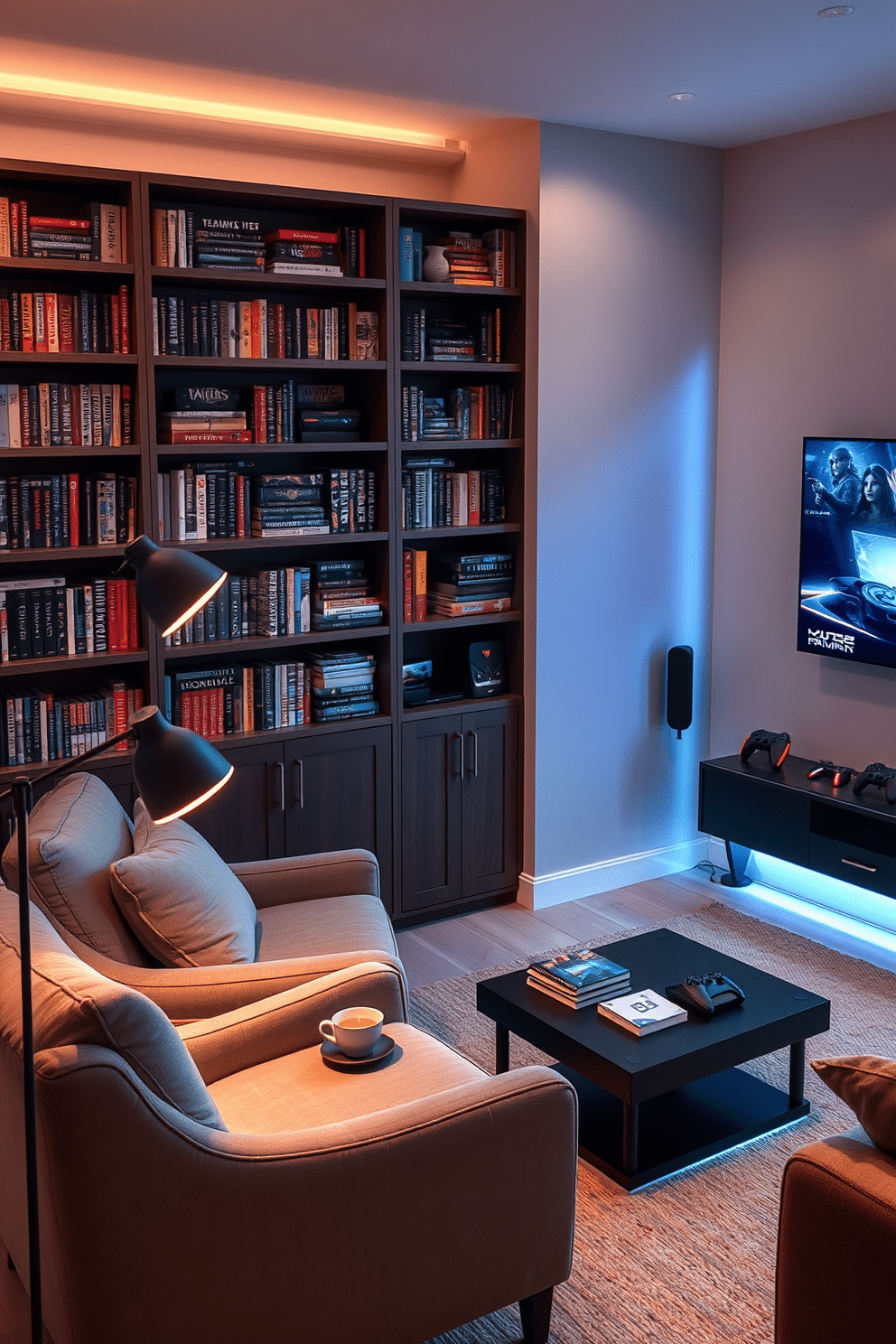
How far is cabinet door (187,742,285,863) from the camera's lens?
4047 mm

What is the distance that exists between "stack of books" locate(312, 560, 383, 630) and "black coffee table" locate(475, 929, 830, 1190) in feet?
4.94

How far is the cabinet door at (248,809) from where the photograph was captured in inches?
159

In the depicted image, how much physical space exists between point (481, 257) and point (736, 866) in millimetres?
2530

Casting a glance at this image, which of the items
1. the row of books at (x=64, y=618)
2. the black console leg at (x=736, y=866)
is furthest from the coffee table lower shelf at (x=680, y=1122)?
the row of books at (x=64, y=618)

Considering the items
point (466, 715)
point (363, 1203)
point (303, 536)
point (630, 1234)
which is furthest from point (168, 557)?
point (466, 715)

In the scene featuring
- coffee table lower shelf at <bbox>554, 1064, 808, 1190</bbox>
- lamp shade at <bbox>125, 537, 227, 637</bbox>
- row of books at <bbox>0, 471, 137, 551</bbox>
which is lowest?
coffee table lower shelf at <bbox>554, 1064, 808, 1190</bbox>

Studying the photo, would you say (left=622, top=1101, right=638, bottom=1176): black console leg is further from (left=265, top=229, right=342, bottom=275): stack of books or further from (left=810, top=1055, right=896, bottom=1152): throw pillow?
(left=265, top=229, right=342, bottom=275): stack of books

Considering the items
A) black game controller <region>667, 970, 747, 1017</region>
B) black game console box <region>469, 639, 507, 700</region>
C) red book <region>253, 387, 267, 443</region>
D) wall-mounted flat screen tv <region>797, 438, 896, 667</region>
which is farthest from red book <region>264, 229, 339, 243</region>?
black game controller <region>667, 970, 747, 1017</region>

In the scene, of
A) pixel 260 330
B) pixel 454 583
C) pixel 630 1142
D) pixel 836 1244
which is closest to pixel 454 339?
pixel 260 330

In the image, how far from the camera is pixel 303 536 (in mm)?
4164

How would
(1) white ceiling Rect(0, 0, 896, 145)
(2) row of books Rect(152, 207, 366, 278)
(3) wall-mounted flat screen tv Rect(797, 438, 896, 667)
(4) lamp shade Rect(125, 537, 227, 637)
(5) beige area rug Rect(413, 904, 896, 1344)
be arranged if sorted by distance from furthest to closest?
(3) wall-mounted flat screen tv Rect(797, 438, 896, 667) → (2) row of books Rect(152, 207, 366, 278) → (1) white ceiling Rect(0, 0, 896, 145) → (5) beige area rug Rect(413, 904, 896, 1344) → (4) lamp shade Rect(125, 537, 227, 637)

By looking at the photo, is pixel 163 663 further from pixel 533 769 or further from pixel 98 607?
pixel 533 769

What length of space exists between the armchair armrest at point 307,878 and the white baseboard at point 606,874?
4.42 feet

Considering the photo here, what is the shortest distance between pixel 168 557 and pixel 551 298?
2.76 m
